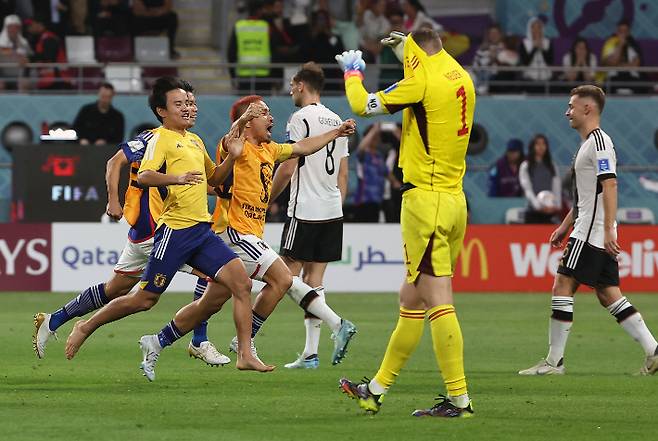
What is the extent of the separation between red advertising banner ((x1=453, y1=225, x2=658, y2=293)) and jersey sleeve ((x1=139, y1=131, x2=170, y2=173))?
1176 centimetres

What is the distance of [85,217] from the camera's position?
20953 millimetres

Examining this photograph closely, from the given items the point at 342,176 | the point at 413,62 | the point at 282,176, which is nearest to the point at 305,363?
the point at 282,176

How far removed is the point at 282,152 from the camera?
11.8 m

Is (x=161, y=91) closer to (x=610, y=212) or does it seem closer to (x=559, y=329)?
(x=610, y=212)

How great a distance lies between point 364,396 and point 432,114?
1759 millimetres

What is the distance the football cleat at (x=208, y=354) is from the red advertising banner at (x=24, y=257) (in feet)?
29.4

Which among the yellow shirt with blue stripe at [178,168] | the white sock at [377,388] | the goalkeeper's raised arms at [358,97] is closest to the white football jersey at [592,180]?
the yellow shirt with blue stripe at [178,168]

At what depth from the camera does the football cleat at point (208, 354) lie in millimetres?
12258

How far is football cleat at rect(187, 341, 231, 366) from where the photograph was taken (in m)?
12.3

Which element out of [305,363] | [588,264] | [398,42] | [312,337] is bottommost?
[305,363]

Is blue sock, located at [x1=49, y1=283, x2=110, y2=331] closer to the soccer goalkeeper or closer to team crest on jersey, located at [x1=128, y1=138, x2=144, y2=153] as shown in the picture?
team crest on jersey, located at [x1=128, y1=138, x2=144, y2=153]

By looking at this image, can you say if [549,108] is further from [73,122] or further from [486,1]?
[73,122]

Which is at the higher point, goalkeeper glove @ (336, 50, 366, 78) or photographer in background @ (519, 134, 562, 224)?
goalkeeper glove @ (336, 50, 366, 78)

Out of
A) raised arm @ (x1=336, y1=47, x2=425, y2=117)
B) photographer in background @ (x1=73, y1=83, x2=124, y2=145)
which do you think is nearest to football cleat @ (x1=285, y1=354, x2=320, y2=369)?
raised arm @ (x1=336, y1=47, x2=425, y2=117)
